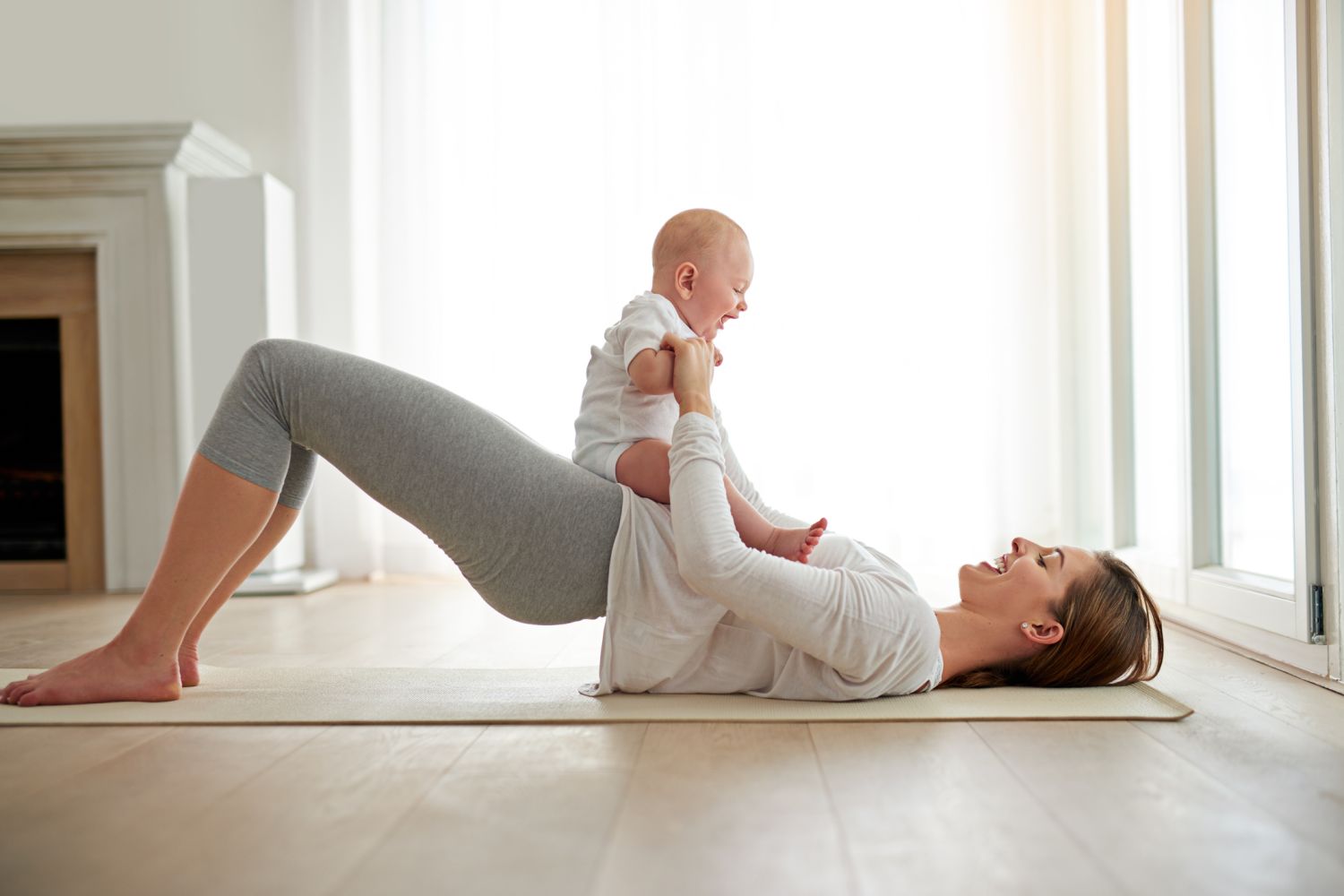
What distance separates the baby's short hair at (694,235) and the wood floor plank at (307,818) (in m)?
0.88

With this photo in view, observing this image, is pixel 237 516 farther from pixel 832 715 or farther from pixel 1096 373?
pixel 1096 373

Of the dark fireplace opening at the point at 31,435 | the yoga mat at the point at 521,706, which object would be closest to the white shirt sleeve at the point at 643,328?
the yoga mat at the point at 521,706

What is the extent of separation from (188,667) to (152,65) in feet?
11.0

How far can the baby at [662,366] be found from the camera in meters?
1.75

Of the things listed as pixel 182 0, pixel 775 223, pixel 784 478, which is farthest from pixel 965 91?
pixel 182 0

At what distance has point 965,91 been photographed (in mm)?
4195

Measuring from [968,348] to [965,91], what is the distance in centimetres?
96

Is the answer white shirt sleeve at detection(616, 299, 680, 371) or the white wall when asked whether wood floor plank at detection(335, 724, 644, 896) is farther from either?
the white wall

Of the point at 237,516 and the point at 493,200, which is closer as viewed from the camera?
the point at 237,516

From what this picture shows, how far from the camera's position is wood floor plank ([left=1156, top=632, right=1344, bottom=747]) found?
1.71 metres

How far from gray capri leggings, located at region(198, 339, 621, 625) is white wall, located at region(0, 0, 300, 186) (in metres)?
2.97

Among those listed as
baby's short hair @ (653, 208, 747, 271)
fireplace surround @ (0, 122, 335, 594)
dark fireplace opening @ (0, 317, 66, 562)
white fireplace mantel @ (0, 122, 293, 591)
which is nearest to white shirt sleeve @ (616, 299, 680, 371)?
baby's short hair @ (653, 208, 747, 271)

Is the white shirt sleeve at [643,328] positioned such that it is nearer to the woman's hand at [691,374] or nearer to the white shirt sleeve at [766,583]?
the woman's hand at [691,374]

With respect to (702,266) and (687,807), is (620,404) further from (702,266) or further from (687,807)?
(687,807)
